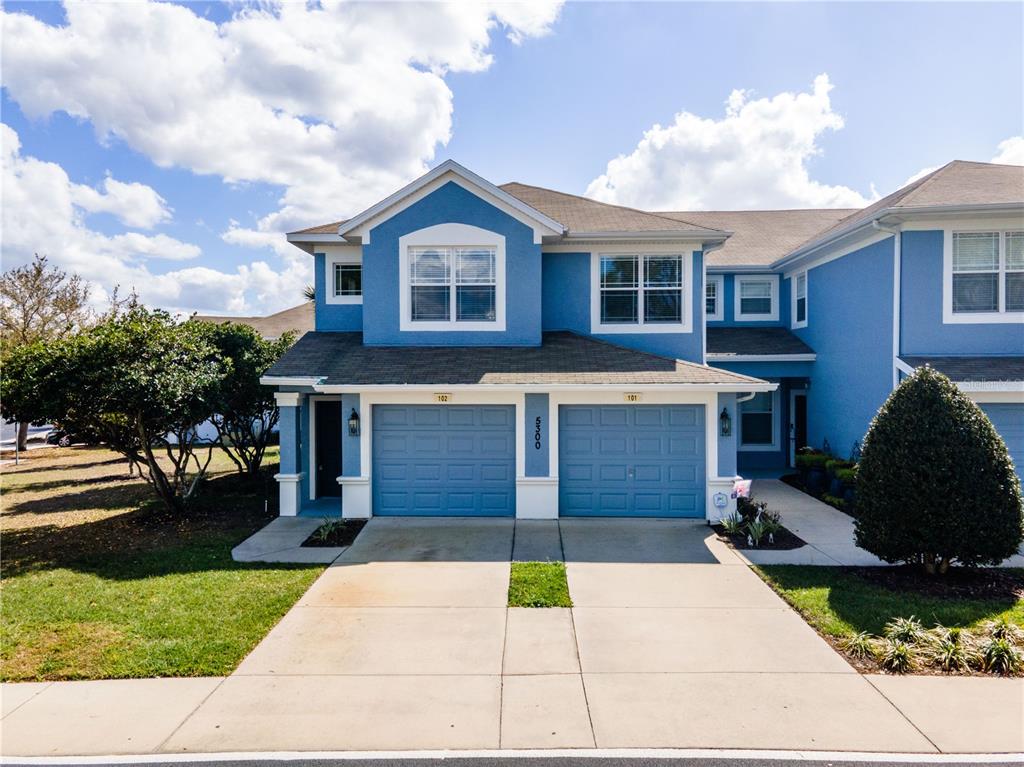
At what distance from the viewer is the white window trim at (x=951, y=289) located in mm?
11719

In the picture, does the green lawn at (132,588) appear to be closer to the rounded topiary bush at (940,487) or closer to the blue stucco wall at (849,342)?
the rounded topiary bush at (940,487)

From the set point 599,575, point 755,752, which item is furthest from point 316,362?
point 755,752

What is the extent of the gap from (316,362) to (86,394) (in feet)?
12.9

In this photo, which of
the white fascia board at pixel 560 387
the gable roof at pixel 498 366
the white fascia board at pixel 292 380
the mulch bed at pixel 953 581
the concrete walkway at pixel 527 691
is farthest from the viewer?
the white fascia board at pixel 292 380

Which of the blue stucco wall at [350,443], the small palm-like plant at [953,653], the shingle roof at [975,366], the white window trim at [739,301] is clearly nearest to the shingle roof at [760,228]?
the white window trim at [739,301]

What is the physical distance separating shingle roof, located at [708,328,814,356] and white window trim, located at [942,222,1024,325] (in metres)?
3.96

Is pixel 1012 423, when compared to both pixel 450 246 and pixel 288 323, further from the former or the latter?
pixel 288 323

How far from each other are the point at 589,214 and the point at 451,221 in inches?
138

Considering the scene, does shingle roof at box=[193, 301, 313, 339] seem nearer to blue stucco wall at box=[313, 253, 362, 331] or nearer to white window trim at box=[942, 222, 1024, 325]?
blue stucco wall at box=[313, 253, 362, 331]

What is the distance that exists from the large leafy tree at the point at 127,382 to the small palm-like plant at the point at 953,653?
1195 cm

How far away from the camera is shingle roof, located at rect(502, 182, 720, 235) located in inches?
503

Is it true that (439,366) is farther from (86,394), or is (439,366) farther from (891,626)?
(891,626)

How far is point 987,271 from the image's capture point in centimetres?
1184

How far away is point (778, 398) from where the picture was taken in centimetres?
Result: 1705
